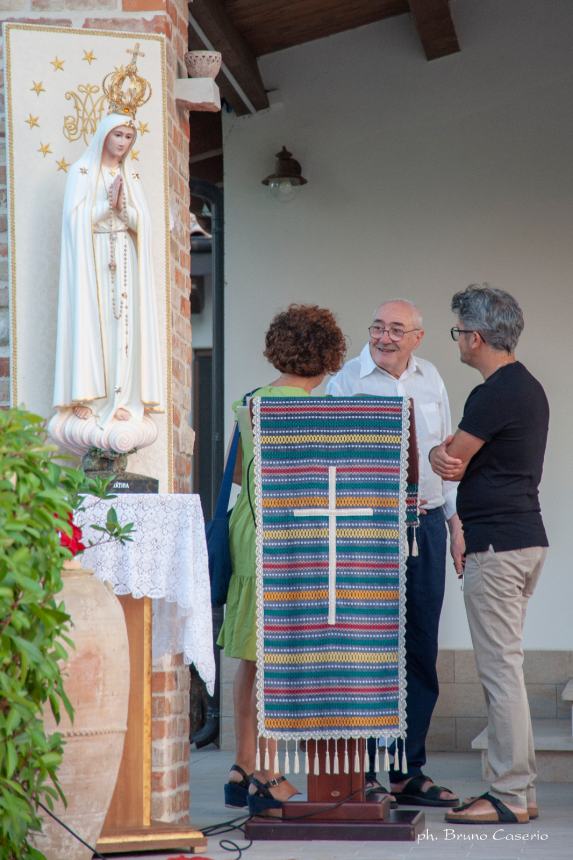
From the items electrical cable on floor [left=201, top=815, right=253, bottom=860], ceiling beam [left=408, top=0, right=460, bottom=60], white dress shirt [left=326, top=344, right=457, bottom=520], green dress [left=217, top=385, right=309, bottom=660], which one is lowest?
electrical cable on floor [left=201, top=815, right=253, bottom=860]

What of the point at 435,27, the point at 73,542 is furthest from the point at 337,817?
the point at 435,27

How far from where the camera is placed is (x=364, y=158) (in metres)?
6.79

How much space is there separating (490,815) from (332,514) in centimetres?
112

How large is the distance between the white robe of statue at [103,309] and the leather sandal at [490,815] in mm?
1520

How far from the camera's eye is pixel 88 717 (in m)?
3.24

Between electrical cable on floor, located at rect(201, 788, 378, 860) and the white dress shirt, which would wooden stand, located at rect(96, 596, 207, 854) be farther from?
the white dress shirt

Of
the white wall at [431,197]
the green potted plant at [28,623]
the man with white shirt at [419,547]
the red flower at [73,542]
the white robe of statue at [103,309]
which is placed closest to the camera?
the green potted plant at [28,623]

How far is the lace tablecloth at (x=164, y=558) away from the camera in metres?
3.67

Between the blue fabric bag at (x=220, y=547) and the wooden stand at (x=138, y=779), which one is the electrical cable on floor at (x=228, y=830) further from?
the blue fabric bag at (x=220, y=547)

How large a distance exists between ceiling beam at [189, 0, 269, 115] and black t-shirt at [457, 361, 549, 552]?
2.50m

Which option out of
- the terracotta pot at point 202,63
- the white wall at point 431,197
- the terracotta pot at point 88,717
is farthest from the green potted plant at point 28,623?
the white wall at point 431,197

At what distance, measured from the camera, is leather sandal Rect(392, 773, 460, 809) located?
4656mm

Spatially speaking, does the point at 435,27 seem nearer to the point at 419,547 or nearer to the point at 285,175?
the point at 285,175

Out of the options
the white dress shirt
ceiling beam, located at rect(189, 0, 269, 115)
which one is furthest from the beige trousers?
ceiling beam, located at rect(189, 0, 269, 115)
